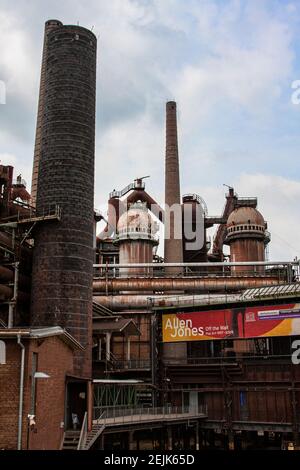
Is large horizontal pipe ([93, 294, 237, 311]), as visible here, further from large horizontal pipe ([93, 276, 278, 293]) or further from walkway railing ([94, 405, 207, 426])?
walkway railing ([94, 405, 207, 426])

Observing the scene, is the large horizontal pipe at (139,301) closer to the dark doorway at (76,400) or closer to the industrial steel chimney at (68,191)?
the industrial steel chimney at (68,191)

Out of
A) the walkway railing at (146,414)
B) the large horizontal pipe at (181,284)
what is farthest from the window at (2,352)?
the large horizontal pipe at (181,284)

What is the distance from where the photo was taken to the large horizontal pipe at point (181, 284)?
171 feet

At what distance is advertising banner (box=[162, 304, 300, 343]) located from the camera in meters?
42.2

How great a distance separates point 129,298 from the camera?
171 feet

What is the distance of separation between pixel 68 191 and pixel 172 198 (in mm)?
26121

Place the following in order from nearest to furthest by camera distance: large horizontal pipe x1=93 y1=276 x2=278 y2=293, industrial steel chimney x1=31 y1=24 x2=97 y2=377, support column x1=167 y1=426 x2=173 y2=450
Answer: support column x1=167 y1=426 x2=173 y2=450 → industrial steel chimney x1=31 y1=24 x2=97 y2=377 → large horizontal pipe x1=93 y1=276 x2=278 y2=293

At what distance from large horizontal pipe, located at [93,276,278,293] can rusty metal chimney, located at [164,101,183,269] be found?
903cm

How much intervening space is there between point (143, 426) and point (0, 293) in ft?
41.3

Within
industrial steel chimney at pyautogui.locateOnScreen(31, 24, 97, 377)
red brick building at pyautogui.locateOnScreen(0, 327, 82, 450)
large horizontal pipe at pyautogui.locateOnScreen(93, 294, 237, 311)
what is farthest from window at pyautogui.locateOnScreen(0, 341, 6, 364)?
large horizontal pipe at pyautogui.locateOnScreen(93, 294, 237, 311)

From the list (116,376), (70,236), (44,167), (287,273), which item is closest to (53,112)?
(44,167)

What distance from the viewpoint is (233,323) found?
146 ft

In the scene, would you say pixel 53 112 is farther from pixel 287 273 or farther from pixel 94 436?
pixel 287 273

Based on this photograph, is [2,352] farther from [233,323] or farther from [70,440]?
[233,323]
